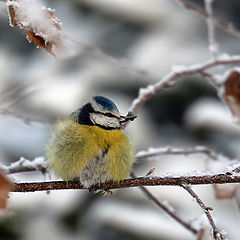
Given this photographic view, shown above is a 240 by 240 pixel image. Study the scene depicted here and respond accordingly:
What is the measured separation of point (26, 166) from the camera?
5.04 feet

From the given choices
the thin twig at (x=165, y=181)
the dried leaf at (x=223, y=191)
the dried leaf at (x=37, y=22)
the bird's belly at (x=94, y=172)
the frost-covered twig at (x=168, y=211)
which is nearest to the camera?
the dried leaf at (x=37, y=22)

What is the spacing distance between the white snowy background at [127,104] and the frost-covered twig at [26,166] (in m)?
1.27

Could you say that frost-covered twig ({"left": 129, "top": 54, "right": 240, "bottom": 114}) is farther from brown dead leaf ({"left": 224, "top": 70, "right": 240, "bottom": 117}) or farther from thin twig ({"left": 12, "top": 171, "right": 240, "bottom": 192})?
thin twig ({"left": 12, "top": 171, "right": 240, "bottom": 192})

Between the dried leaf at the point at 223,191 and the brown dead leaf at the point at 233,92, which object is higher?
the brown dead leaf at the point at 233,92

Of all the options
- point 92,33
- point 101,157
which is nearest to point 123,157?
point 101,157

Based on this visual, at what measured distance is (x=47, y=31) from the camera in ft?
3.07

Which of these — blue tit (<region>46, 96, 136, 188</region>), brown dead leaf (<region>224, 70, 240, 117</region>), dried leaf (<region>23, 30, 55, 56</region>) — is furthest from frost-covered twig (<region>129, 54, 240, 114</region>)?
dried leaf (<region>23, 30, 55, 56</region>)

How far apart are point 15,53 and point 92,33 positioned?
0.67 m

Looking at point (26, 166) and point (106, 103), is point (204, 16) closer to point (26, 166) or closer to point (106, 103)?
point (106, 103)

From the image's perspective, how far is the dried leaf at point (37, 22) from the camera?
0.88 m

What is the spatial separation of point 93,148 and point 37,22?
642 millimetres

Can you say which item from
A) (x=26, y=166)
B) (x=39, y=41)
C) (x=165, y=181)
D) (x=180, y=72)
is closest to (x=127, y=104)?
(x=180, y=72)

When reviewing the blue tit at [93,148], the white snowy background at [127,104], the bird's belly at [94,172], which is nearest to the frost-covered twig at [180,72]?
the blue tit at [93,148]

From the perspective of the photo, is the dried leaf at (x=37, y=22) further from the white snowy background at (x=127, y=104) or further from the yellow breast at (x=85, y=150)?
the white snowy background at (x=127, y=104)
